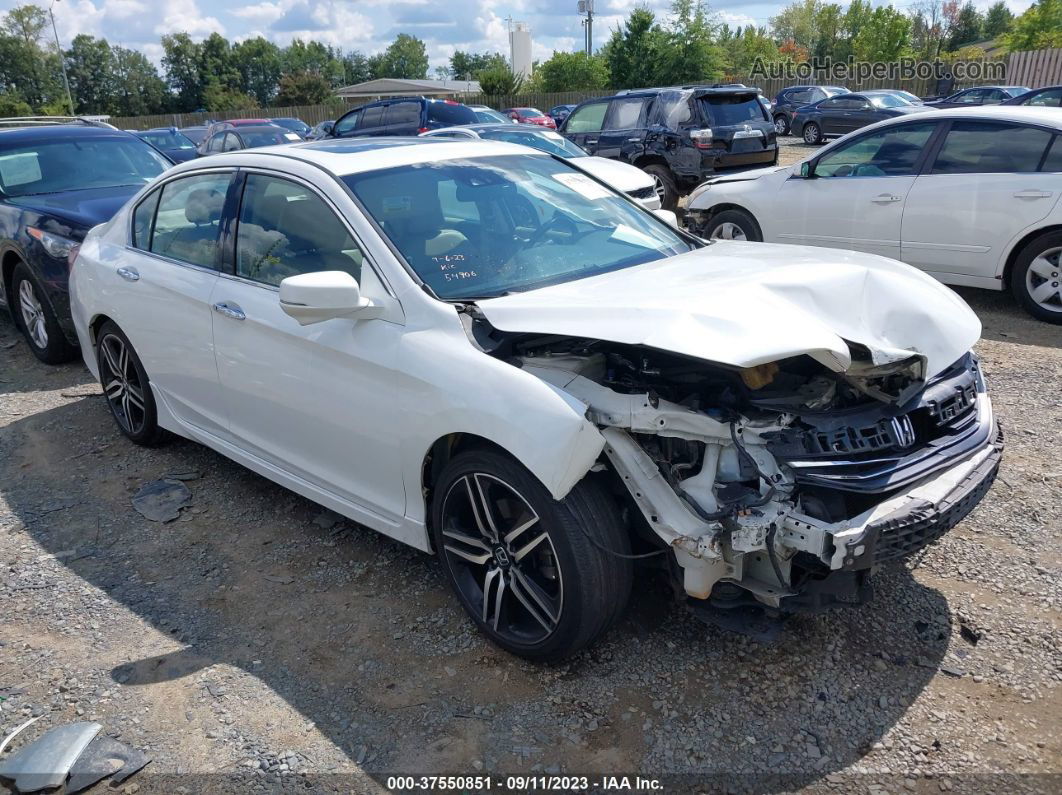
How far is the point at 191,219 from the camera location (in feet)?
14.7

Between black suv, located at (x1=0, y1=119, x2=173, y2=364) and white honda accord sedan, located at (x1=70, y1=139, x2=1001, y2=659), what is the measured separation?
3.30m

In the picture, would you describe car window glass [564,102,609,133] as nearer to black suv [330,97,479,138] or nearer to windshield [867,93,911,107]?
black suv [330,97,479,138]

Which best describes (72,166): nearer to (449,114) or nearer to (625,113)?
(625,113)

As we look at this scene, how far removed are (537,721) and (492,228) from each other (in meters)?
2.02

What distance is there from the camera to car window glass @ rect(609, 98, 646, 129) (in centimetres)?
1285

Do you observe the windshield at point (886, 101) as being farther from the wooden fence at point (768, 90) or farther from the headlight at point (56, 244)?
the headlight at point (56, 244)

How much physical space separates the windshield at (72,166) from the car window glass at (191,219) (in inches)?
134

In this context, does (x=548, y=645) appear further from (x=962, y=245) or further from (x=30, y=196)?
(x=30, y=196)

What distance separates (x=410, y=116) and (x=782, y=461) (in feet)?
52.1

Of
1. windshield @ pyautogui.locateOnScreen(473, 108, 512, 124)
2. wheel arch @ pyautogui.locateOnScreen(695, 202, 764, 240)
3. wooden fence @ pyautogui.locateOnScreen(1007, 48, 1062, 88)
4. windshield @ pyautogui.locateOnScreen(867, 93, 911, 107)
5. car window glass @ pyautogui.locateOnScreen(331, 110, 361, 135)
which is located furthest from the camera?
wooden fence @ pyautogui.locateOnScreen(1007, 48, 1062, 88)

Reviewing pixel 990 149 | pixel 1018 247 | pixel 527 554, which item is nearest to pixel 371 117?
pixel 990 149

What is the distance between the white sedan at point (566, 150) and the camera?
950 centimetres

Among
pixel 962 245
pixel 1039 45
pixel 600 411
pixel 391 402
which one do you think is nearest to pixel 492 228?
pixel 391 402

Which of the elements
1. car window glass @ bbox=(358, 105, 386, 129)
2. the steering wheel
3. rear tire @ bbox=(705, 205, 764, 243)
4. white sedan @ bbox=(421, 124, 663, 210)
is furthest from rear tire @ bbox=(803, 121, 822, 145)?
the steering wheel
